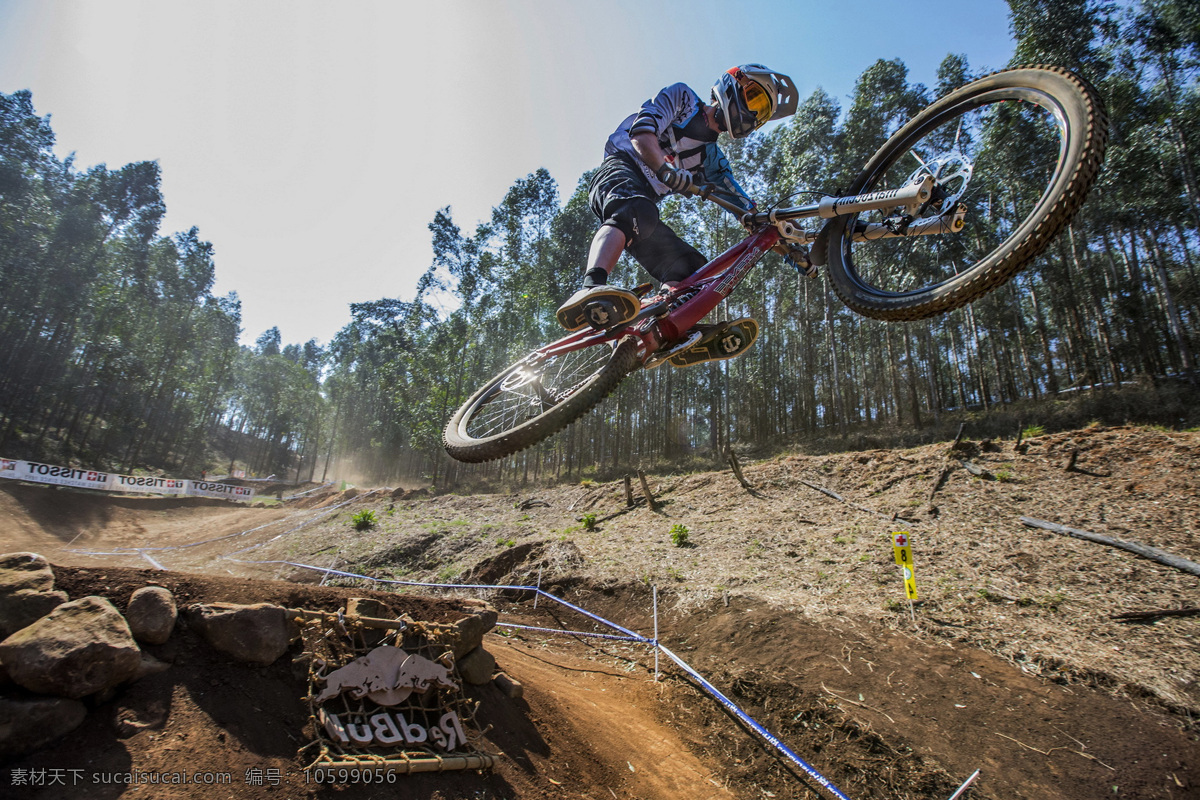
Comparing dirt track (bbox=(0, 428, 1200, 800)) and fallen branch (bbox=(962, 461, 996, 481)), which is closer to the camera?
dirt track (bbox=(0, 428, 1200, 800))

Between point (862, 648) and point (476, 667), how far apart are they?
4615 millimetres

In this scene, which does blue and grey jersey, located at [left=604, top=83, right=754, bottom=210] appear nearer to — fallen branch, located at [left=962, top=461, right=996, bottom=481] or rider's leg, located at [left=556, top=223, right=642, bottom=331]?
rider's leg, located at [left=556, top=223, right=642, bottom=331]

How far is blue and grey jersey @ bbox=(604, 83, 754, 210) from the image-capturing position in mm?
3719

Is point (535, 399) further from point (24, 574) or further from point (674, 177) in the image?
point (24, 574)

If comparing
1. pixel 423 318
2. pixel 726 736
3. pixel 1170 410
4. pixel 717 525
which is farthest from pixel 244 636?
pixel 423 318

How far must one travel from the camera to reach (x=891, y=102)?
2153cm

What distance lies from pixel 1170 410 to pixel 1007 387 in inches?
443

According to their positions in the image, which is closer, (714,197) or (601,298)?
(601,298)

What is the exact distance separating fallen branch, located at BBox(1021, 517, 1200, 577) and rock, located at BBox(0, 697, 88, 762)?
10857 mm

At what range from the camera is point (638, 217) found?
12.5 ft

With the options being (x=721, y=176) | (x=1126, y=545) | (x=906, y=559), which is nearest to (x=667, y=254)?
(x=721, y=176)

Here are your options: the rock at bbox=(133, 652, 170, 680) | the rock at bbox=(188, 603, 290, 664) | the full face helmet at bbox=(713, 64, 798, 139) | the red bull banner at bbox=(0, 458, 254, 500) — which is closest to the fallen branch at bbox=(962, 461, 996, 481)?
the full face helmet at bbox=(713, 64, 798, 139)

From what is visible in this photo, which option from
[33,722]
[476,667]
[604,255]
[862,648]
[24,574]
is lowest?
[862,648]

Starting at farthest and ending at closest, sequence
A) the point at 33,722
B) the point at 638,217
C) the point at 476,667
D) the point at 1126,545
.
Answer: the point at 1126,545
the point at 476,667
the point at 638,217
the point at 33,722
